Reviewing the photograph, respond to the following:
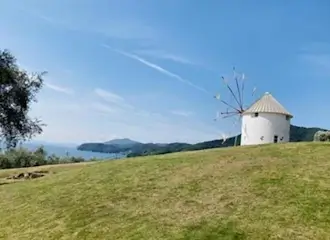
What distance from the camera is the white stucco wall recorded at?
36.8m

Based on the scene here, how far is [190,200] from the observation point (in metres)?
15.1

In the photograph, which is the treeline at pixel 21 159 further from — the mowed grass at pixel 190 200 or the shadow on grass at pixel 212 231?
the shadow on grass at pixel 212 231

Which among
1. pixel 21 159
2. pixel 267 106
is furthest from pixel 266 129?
pixel 21 159

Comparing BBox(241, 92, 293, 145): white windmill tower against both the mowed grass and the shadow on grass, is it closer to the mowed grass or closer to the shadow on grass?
the mowed grass

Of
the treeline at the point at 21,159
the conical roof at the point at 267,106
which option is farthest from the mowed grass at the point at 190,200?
the treeline at the point at 21,159

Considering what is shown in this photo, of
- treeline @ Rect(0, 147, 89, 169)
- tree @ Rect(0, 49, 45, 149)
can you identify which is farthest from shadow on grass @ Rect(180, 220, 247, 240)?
treeline @ Rect(0, 147, 89, 169)

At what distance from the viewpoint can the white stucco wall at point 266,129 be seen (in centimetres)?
3681

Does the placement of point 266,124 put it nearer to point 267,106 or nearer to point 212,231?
point 267,106

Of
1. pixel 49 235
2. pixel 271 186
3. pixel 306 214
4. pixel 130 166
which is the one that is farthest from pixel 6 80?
pixel 306 214

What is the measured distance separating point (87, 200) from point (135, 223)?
11.7 feet

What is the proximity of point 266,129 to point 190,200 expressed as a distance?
23.3 m

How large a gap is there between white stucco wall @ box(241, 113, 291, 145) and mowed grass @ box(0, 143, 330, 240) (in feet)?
50.2

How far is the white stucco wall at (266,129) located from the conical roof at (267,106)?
1.19ft

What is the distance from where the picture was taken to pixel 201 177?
57.6 ft
